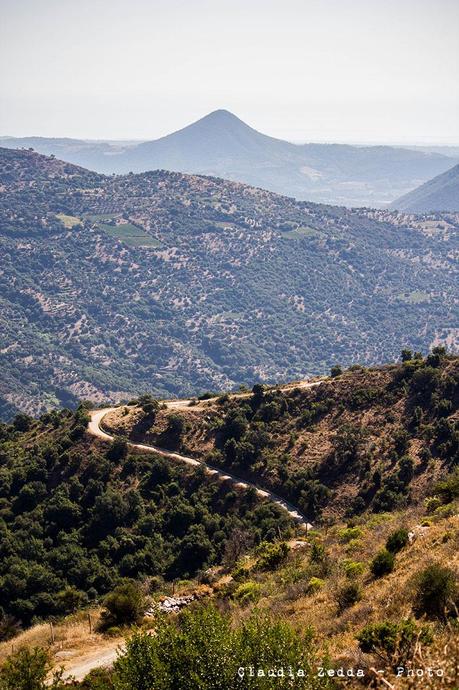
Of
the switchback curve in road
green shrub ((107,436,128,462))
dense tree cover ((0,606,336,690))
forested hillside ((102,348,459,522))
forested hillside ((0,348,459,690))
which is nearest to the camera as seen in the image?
dense tree cover ((0,606,336,690))

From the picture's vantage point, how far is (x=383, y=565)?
28750 mm

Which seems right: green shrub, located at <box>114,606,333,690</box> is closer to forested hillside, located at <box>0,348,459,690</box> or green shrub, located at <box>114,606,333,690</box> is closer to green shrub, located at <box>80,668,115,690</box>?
forested hillside, located at <box>0,348,459,690</box>

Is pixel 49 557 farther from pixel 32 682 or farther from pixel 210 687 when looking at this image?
pixel 210 687

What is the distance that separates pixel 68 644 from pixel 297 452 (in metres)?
35.4

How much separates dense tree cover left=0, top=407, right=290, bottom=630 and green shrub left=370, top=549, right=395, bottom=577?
76.5 feet

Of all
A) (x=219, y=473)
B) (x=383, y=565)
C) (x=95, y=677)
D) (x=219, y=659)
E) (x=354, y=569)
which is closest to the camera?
(x=219, y=659)

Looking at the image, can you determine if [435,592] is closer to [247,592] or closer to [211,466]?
[247,592]

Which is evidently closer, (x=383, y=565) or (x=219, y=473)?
(x=383, y=565)

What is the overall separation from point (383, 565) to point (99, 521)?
3603cm

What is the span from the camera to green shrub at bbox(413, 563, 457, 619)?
21344 mm

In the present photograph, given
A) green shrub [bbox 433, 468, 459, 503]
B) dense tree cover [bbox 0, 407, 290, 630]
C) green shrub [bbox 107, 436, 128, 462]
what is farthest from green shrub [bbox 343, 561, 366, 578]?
green shrub [bbox 107, 436, 128, 462]

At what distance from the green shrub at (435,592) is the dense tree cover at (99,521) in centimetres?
3023

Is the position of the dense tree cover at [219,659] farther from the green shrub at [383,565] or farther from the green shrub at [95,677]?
the green shrub at [383,565]

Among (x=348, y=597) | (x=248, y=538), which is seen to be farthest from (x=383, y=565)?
(x=248, y=538)
